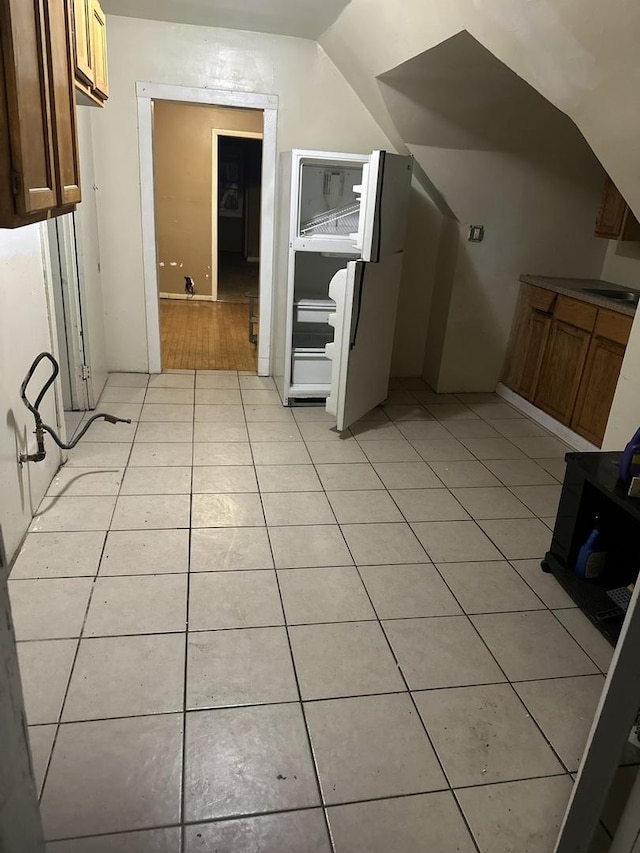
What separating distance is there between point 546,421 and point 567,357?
0.46 m

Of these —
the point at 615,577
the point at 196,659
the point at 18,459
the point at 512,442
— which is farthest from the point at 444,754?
the point at 512,442

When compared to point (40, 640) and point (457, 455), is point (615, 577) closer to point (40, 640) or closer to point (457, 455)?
point (457, 455)

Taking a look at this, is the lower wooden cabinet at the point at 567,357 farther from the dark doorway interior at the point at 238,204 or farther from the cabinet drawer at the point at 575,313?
the dark doorway interior at the point at 238,204

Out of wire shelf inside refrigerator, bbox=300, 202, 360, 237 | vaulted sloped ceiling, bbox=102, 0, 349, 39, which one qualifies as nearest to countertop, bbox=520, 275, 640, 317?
wire shelf inside refrigerator, bbox=300, 202, 360, 237

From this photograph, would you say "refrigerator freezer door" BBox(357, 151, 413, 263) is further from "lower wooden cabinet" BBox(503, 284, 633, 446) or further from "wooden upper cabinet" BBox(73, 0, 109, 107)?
"wooden upper cabinet" BBox(73, 0, 109, 107)

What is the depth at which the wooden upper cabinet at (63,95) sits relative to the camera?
1756 mm

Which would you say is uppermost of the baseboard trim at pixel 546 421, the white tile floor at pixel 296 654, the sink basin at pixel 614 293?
the sink basin at pixel 614 293

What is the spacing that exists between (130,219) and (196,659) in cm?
325

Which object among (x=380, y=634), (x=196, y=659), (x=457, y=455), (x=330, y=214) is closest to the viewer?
(x=196, y=659)

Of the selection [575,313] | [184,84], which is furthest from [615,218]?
[184,84]

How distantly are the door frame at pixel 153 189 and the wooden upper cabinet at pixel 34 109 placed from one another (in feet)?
6.91

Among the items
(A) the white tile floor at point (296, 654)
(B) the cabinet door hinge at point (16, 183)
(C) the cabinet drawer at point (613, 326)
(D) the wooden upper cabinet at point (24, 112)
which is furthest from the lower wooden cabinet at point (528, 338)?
(B) the cabinet door hinge at point (16, 183)

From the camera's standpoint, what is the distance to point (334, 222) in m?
4.00

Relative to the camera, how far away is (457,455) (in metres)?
3.54
